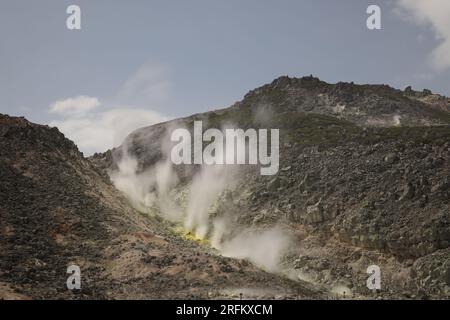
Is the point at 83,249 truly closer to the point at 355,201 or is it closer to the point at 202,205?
the point at 355,201

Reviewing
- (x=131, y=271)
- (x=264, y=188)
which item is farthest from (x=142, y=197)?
(x=131, y=271)

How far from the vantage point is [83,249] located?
97.0ft

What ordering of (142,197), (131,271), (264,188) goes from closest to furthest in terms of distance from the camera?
(131,271), (264,188), (142,197)

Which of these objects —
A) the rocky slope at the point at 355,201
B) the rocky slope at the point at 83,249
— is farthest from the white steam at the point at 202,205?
the rocky slope at the point at 83,249

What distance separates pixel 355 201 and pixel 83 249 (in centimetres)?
1813

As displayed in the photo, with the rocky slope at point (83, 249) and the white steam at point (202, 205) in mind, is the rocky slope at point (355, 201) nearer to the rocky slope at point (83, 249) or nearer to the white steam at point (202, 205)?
the white steam at point (202, 205)

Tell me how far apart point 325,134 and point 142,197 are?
841 inches

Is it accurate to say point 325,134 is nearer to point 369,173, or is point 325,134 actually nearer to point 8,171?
point 369,173

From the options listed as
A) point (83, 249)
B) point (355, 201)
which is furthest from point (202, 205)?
point (83, 249)

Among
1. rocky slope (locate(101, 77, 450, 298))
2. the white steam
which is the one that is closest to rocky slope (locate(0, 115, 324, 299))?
rocky slope (locate(101, 77, 450, 298))
